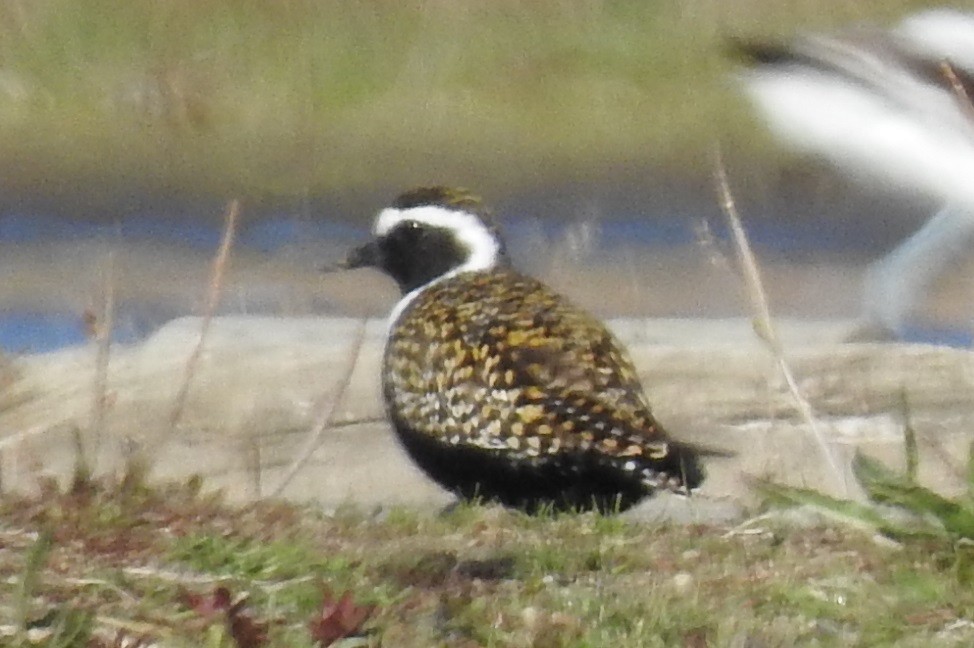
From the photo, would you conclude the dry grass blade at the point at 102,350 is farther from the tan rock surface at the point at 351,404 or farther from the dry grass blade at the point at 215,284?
the dry grass blade at the point at 215,284

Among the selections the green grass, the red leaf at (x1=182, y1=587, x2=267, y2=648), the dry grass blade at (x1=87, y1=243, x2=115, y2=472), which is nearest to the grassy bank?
the dry grass blade at (x1=87, y1=243, x2=115, y2=472)

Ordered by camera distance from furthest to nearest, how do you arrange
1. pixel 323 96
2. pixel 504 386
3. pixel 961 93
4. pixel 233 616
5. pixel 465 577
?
pixel 961 93
pixel 323 96
pixel 504 386
pixel 465 577
pixel 233 616

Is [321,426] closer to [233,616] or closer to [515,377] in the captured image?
[515,377]

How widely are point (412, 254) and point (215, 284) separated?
42 cm

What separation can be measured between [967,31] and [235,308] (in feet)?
5.59

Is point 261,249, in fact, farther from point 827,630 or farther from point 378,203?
point 827,630

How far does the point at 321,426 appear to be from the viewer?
10.6ft

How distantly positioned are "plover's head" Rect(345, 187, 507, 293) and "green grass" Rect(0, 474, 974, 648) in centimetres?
54

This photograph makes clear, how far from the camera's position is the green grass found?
250 cm

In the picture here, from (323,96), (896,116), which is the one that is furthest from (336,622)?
(896,116)

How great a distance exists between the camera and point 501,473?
300 cm

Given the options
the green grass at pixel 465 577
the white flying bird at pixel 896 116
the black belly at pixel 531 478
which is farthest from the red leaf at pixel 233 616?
the white flying bird at pixel 896 116

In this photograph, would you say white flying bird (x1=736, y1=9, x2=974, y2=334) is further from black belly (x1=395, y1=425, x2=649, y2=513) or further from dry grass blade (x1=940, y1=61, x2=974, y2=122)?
black belly (x1=395, y1=425, x2=649, y2=513)

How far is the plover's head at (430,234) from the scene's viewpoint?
10.6 ft
